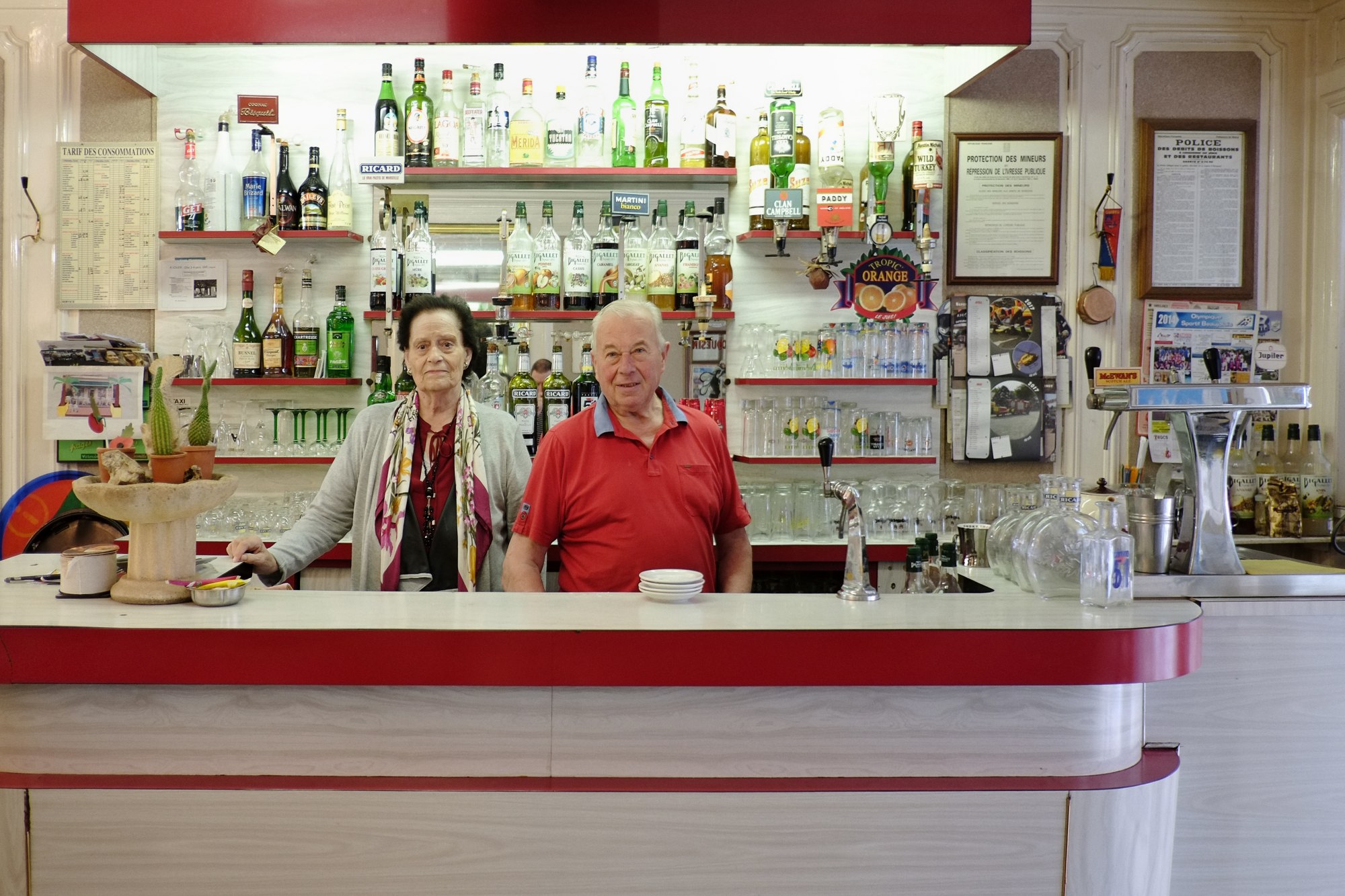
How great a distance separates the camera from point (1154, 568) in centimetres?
244

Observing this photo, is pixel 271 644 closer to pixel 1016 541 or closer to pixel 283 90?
pixel 1016 541

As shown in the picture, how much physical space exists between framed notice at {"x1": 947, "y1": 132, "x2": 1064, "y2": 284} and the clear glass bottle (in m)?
1.85

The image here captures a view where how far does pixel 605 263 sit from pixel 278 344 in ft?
4.30

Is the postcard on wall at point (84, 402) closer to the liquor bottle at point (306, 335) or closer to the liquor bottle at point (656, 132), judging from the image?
the liquor bottle at point (306, 335)

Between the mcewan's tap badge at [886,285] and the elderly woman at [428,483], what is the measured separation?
5.95ft

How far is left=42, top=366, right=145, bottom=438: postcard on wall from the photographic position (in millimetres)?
4230

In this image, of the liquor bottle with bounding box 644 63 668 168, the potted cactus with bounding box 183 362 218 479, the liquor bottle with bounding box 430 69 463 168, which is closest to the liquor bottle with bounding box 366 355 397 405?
the liquor bottle with bounding box 430 69 463 168

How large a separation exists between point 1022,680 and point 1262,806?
0.86 metres

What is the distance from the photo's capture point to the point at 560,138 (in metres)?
4.08

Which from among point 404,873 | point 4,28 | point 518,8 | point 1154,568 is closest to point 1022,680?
point 1154,568

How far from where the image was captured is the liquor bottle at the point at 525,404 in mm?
3951

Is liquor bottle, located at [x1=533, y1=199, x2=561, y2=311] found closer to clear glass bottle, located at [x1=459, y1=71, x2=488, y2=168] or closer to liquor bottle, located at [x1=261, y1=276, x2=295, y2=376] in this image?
clear glass bottle, located at [x1=459, y1=71, x2=488, y2=168]

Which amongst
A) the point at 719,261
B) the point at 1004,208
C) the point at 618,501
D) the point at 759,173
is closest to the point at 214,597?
the point at 618,501

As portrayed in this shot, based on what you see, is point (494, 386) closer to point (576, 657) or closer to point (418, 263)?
point (418, 263)
